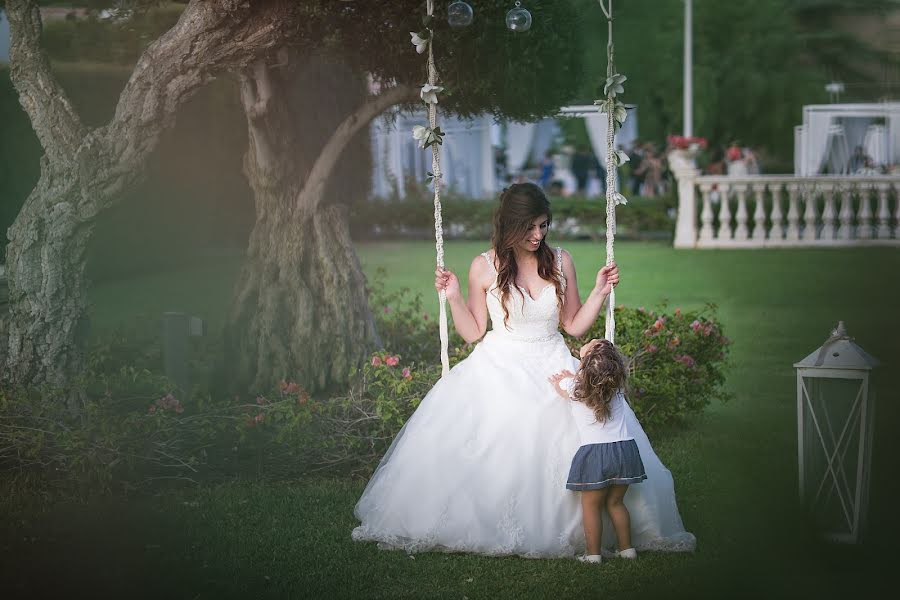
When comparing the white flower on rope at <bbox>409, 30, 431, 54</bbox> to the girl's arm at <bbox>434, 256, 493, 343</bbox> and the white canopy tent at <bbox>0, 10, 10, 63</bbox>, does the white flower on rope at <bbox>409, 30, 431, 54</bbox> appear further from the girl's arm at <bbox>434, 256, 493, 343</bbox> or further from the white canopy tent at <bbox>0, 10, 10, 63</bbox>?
the white canopy tent at <bbox>0, 10, 10, 63</bbox>

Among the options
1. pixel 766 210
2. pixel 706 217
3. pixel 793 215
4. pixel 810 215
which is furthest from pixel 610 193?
pixel 766 210

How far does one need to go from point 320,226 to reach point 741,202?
Result: 8184 mm

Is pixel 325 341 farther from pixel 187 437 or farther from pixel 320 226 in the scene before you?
pixel 187 437

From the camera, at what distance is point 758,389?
6543 mm


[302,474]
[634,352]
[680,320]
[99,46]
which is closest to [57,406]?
[302,474]

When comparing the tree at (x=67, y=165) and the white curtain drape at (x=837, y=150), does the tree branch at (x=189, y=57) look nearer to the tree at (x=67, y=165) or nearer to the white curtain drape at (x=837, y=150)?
the tree at (x=67, y=165)

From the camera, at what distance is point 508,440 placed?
148 inches

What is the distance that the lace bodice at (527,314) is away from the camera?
388 cm

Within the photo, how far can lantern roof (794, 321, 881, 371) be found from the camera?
11.9ft

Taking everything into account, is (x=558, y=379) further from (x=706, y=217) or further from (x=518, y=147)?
(x=518, y=147)

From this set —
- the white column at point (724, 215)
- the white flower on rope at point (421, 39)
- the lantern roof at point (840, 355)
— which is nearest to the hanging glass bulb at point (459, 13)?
the white flower on rope at point (421, 39)

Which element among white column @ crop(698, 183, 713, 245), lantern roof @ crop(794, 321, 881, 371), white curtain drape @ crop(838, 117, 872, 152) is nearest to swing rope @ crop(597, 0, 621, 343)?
lantern roof @ crop(794, 321, 881, 371)

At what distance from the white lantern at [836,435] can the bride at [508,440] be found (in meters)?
0.50

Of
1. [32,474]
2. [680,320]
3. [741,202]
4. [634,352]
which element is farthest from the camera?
[741,202]
